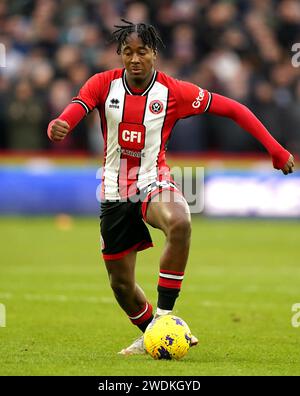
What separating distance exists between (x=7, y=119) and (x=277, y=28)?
5848mm

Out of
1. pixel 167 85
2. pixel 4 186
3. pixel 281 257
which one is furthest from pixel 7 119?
pixel 167 85

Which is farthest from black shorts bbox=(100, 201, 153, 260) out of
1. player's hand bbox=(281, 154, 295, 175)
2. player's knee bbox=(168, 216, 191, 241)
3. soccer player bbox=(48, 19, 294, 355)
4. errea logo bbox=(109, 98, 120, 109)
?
player's hand bbox=(281, 154, 295, 175)

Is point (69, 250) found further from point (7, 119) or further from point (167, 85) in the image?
point (167, 85)

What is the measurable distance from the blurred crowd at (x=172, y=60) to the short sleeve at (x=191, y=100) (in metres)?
11.1

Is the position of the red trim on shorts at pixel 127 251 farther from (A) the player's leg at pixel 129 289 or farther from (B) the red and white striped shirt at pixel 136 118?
(B) the red and white striped shirt at pixel 136 118

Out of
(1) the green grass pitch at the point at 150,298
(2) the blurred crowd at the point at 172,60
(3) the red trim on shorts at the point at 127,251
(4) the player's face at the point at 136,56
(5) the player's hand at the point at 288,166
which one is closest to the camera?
(1) the green grass pitch at the point at 150,298

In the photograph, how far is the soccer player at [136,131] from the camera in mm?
7844

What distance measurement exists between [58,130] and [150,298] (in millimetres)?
4091

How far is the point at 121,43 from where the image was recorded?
312 inches

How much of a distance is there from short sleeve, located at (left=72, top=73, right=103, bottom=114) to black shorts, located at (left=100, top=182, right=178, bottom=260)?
752mm

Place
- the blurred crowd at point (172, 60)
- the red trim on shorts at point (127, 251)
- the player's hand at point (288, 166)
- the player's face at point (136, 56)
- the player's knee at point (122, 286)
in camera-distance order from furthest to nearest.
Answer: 1. the blurred crowd at point (172, 60)
2. the player's knee at point (122, 286)
3. the red trim on shorts at point (127, 251)
4. the player's hand at point (288, 166)
5. the player's face at point (136, 56)

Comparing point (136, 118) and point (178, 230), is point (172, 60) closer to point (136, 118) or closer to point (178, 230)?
point (136, 118)

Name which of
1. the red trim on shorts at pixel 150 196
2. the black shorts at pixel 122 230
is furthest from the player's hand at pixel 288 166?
the black shorts at pixel 122 230

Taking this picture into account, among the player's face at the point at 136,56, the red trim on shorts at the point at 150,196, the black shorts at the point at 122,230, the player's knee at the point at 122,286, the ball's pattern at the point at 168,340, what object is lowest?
the ball's pattern at the point at 168,340
